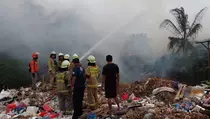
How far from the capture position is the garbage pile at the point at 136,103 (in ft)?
23.9

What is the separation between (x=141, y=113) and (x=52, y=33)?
16179 mm

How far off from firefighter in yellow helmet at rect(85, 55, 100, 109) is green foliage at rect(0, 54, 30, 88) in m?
10.8

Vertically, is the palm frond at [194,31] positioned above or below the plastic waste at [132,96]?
above

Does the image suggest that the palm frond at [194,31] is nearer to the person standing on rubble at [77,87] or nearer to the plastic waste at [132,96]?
the plastic waste at [132,96]

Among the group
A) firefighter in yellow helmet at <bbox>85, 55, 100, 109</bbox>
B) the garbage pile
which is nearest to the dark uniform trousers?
the garbage pile

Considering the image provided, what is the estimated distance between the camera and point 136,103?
850 centimetres

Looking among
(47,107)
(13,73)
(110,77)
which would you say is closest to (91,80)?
(110,77)

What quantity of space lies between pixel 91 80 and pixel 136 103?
1.62 m

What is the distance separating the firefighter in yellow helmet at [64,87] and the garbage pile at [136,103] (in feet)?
0.97

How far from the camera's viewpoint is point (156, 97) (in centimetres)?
919

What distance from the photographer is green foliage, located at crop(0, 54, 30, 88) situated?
18109 mm

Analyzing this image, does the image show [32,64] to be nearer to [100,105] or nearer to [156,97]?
[100,105]

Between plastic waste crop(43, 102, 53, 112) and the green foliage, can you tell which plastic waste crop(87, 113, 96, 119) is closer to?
plastic waste crop(43, 102, 53, 112)

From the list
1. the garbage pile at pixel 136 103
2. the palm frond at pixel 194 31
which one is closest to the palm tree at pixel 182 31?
the palm frond at pixel 194 31
